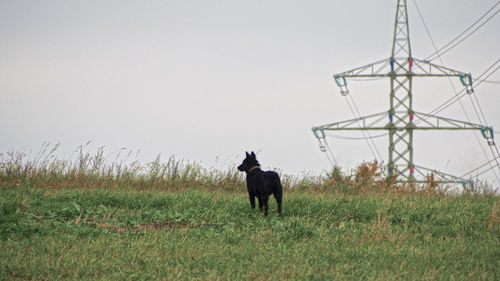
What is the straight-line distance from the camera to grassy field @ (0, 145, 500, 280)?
6.52 m

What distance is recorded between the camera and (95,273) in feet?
21.0

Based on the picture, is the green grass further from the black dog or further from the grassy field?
the black dog

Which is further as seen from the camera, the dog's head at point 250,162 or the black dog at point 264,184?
the dog's head at point 250,162

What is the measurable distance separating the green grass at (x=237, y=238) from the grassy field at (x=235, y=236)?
0.07ft

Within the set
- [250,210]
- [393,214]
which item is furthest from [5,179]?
[393,214]

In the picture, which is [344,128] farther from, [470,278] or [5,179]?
[470,278]

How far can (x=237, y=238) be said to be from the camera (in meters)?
8.18

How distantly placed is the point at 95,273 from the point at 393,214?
6.43 meters

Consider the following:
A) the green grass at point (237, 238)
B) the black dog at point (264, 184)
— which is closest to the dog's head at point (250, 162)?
the black dog at point (264, 184)

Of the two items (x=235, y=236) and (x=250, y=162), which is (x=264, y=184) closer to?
(x=250, y=162)

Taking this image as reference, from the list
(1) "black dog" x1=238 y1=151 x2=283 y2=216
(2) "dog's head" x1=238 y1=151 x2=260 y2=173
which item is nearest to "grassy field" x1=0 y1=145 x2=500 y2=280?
(1) "black dog" x1=238 y1=151 x2=283 y2=216

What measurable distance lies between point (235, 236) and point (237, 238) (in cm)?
7

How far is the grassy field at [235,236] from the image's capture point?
6523 millimetres

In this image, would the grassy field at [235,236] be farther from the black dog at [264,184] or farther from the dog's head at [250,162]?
the dog's head at [250,162]
